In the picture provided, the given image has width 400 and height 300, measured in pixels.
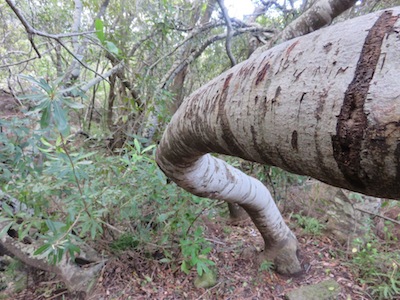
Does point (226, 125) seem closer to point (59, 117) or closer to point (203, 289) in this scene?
point (59, 117)

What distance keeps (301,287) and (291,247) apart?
325 millimetres

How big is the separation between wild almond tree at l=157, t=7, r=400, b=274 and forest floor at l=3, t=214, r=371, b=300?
1866 millimetres

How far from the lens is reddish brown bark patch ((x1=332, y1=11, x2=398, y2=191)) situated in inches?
12.1

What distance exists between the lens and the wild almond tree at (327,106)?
0.99 feet

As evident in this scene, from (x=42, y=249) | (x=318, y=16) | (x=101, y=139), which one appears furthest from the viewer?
(x=101, y=139)

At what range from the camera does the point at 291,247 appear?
224cm

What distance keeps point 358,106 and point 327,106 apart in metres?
0.04

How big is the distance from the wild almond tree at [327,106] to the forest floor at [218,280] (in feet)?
6.12

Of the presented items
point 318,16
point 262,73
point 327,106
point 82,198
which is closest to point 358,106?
point 327,106

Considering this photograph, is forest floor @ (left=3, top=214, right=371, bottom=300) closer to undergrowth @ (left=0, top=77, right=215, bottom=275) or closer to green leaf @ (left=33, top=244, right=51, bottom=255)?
undergrowth @ (left=0, top=77, right=215, bottom=275)

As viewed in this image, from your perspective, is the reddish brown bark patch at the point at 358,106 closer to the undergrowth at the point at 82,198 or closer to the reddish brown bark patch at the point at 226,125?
the reddish brown bark patch at the point at 226,125

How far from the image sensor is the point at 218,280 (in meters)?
2.12

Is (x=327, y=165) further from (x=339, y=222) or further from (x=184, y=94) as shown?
(x=184, y=94)

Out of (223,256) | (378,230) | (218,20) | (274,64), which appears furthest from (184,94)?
(274,64)
